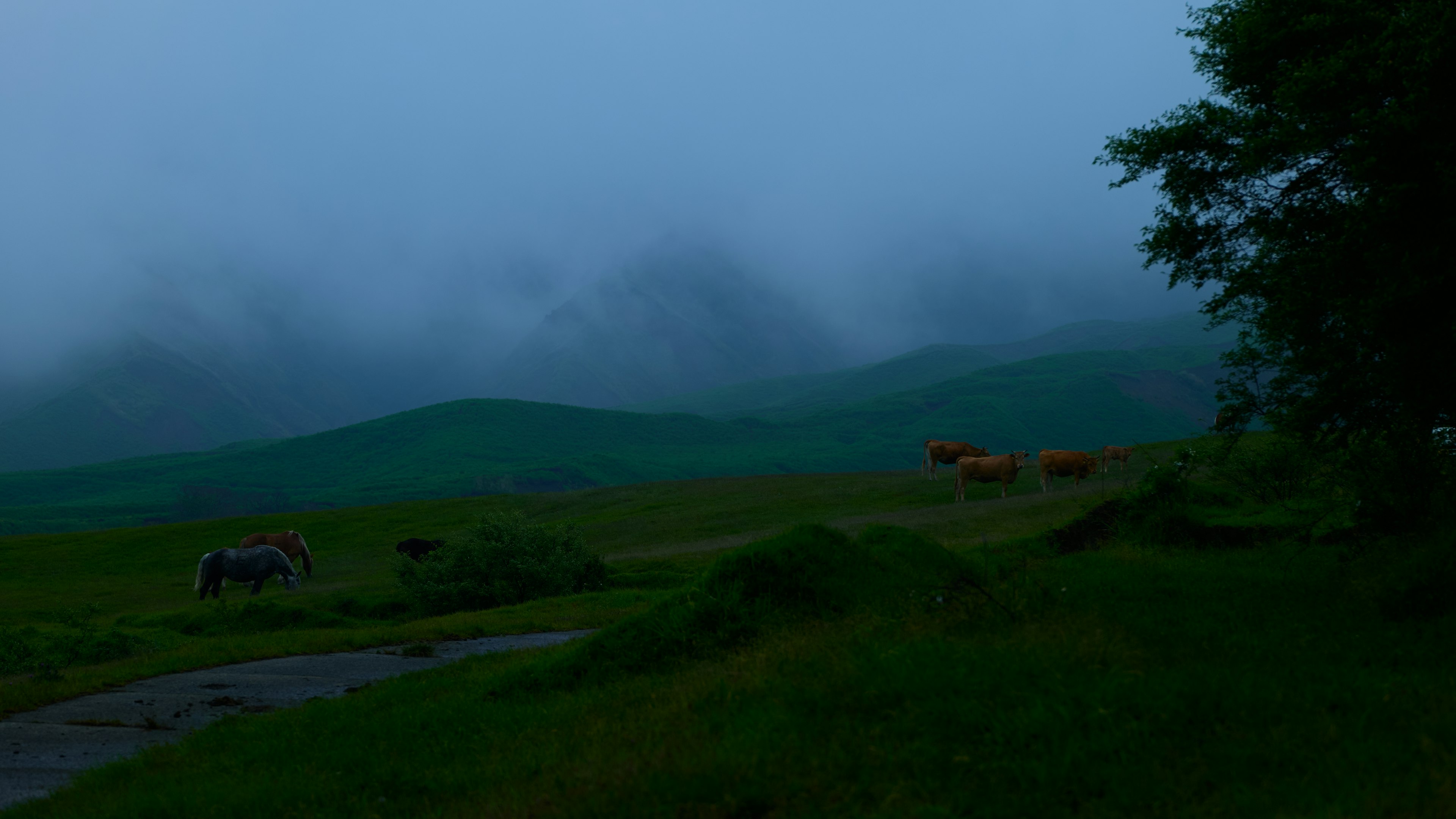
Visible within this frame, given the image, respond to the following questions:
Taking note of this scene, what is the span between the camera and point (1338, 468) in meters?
18.1

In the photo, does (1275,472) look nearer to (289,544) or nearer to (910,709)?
(910,709)

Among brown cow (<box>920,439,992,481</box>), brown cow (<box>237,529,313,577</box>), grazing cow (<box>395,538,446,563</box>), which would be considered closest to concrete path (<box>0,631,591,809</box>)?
grazing cow (<box>395,538,446,563</box>)

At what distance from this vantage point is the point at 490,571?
3203 cm

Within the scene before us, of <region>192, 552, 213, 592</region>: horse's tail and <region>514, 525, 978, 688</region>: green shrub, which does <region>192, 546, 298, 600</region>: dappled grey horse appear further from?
<region>514, 525, 978, 688</region>: green shrub

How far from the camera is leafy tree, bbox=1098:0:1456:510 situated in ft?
38.5

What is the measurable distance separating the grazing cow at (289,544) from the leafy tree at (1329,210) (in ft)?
163

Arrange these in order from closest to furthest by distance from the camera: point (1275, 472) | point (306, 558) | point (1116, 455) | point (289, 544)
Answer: point (1275, 472) < point (306, 558) < point (289, 544) < point (1116, 455)

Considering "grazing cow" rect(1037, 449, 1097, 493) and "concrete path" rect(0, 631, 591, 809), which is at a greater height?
"grazing cow" rect(1037, 449, 1097, 493)

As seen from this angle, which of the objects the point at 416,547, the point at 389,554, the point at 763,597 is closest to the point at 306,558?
the point at 416,547

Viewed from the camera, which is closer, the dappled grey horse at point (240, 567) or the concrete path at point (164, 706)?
the concrete path at point (164, 706)

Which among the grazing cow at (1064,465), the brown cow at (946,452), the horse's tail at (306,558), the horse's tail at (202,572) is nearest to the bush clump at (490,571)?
the horse's tail at (202,572)

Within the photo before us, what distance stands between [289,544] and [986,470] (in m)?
39.9

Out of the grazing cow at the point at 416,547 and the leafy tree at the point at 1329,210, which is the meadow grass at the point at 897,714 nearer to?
the leafy tree at the point at 1329,210

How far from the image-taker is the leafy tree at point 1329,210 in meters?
11.8
